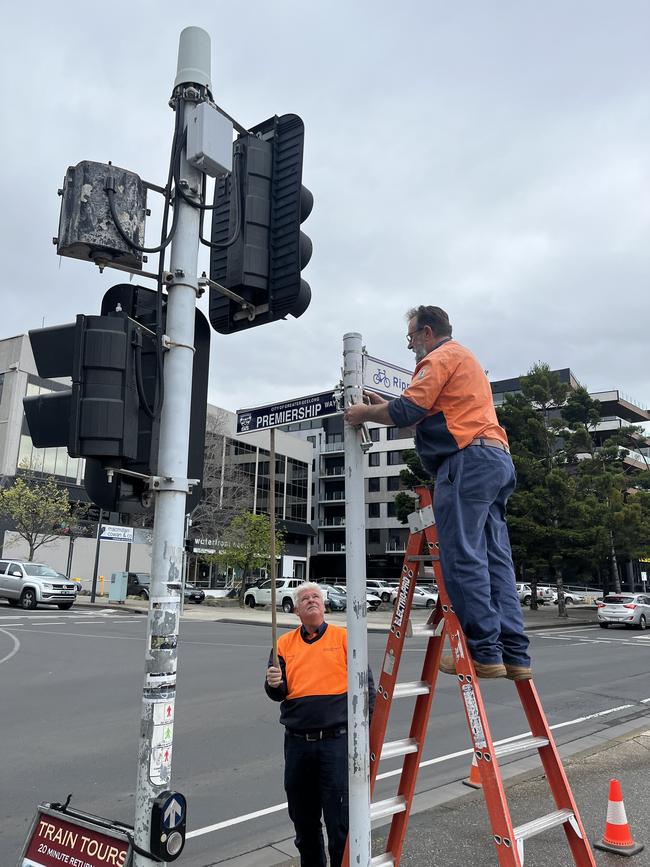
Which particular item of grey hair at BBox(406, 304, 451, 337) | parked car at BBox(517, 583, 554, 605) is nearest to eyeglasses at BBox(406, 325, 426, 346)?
grey hair at BBox(406, 304, 451, 337)

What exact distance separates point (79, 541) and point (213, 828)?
148 feet

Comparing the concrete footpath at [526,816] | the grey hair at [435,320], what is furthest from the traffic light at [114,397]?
the concrete footpath at [526,816]

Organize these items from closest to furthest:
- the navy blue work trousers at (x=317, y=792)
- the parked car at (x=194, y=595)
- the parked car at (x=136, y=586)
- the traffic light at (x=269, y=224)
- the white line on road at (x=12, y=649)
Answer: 1. the traffic light at (x=269, y=224)
2. the navy blue work trousers at (x=317, y=792)
3. the white line on road at (x=12, y=649)
4. the parked car at (x=136, y=586)
5. the parked car at (x=194, y=595)

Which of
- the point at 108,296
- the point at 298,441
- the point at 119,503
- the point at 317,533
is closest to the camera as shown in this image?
the point at 119,503

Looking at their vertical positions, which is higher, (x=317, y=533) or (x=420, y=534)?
(x=317, y=533)

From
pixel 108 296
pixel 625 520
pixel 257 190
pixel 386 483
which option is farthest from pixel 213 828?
pixel 386 483

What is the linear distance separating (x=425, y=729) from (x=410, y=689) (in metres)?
0.21

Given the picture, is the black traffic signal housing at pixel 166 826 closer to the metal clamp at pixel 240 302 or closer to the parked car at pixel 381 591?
the metal clamp at pixel 240 302

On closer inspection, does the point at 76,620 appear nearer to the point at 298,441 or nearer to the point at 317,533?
the point at 298,441

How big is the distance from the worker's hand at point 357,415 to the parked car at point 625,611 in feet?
92.3

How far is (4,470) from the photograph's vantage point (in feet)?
146

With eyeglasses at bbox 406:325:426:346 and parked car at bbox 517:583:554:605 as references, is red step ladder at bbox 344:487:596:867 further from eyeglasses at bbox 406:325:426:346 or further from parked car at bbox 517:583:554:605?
parked car at bbox 517:583:554:605

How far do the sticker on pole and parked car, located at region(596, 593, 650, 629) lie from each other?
92.7 feet

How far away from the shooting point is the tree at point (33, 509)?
36.4 meters
